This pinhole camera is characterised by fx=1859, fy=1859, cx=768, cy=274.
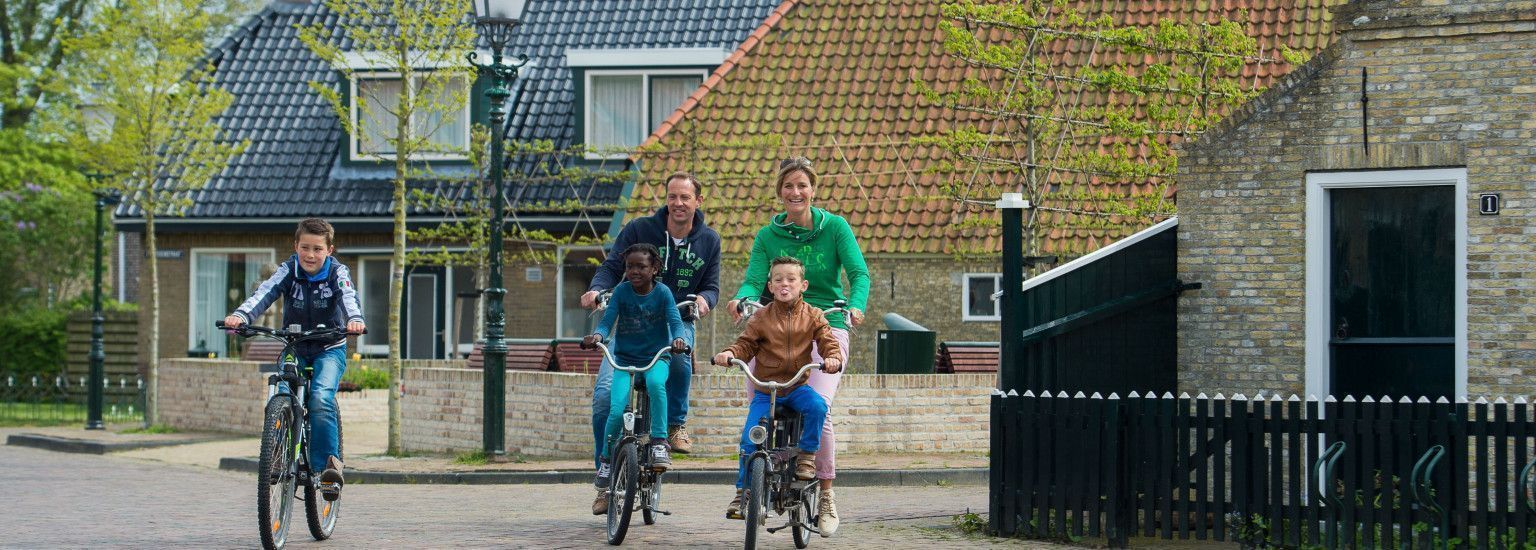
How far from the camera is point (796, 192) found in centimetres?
991

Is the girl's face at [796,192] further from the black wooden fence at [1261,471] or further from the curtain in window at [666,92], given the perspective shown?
the curtain in window at [666,92]

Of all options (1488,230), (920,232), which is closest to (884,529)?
(1488,230)

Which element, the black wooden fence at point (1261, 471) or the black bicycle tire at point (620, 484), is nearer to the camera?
the black wooden fence at point (1261, 471)

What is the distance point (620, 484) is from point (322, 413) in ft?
5.32

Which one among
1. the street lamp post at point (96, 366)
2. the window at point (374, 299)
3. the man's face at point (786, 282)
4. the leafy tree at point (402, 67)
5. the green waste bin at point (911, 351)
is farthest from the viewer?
the window at point (374, 299)

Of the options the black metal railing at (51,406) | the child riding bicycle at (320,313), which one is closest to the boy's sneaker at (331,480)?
the child riding bicycle at (320,313)

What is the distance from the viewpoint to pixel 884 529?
10.7 meters

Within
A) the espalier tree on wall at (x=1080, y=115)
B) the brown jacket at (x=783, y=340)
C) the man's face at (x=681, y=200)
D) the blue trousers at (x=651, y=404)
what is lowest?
the blue trousers at (x=651, y=404)

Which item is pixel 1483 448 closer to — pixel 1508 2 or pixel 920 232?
pixel 1508 2

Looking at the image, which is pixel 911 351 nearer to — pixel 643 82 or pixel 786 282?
pixel 786 282

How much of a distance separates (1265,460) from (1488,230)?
2365mm

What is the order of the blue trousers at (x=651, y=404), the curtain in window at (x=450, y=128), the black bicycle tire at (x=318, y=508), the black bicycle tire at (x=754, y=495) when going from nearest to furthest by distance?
the black bicycle tire at (x=754, y=495), the black bicycle tire at (x=318, y=508), the blue trousers at (x=651, y=404), the curtain in window at (x=450, y=128)

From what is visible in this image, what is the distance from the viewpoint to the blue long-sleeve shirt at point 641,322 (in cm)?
1015

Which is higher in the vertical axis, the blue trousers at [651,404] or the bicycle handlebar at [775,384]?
the bicycle handlebar at [775,384]
